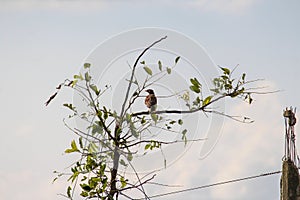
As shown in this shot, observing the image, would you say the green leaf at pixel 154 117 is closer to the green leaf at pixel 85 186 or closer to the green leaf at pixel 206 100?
the green leaf at pixel 206 100

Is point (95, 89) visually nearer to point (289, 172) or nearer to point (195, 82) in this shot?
point (195, 82)

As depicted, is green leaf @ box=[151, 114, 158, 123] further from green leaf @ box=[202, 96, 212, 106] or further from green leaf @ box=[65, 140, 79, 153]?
green leaf @ box=[65, 140, 79, 153]

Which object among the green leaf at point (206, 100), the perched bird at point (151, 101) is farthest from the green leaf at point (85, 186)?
the green leaf at point (206, 100)

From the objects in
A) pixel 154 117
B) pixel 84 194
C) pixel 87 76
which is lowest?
pixel 84 194

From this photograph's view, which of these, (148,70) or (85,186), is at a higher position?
(148,70)

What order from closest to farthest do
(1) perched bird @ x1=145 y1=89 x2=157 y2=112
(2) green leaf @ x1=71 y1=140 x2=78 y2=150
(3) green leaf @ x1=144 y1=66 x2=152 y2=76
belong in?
(2) green leaf @ x1=71 y1=140 x2=78 y2=150 → (3) green leaf @ x1=144 y1=66 x2=152 y2=76 → (1) perched bird @ x1=145 y1=89 x2=157 y2=112

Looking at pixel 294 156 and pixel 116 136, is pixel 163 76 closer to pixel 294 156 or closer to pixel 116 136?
pixel 116 136

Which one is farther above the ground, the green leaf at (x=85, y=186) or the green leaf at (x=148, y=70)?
the green leaf at (x=148, y=70)

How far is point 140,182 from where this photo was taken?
2783mm

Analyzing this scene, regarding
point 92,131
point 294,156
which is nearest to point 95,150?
point 92,131

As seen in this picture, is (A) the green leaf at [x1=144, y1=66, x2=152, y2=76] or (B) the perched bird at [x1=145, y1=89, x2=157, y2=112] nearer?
(A) the green leaf at [x1=144, y1=66, x2=152, y2=76]

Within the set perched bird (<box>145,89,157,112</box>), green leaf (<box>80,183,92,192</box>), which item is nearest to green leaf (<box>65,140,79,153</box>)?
green leaf (<box>80,183,92,192</box>)

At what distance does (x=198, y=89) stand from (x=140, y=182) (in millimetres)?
618

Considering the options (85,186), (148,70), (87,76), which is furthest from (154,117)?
(85,186)
